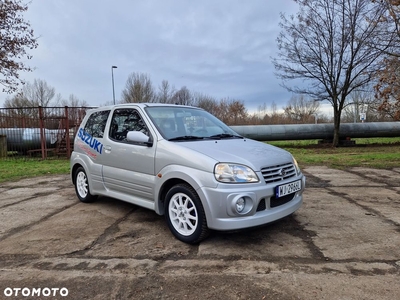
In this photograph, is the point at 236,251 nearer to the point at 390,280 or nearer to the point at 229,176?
the point at 229,176

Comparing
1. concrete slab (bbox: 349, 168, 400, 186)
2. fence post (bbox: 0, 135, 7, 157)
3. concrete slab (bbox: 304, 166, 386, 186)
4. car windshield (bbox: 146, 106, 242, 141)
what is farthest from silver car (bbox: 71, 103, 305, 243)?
fence post (bbox: 0, 135, 7, 157)

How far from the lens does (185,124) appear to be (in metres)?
4.10

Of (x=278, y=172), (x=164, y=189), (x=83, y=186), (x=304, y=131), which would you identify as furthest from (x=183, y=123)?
(x=304, y=131)

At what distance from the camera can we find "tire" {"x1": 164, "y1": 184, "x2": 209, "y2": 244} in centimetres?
310

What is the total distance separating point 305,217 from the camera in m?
4.16

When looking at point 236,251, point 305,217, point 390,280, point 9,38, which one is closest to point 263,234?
point 236,251

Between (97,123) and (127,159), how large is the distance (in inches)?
51.7

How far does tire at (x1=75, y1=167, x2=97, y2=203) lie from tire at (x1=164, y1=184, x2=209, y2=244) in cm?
222

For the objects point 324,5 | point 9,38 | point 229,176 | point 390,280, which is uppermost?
point 324,5

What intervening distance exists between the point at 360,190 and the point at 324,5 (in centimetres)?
1255

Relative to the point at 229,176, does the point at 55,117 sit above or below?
above

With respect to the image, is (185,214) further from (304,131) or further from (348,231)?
(304,131)

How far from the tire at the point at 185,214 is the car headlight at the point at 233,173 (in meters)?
0.37

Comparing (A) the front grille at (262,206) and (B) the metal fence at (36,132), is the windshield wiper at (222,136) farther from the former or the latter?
(B) the metal fence at (36,132)
